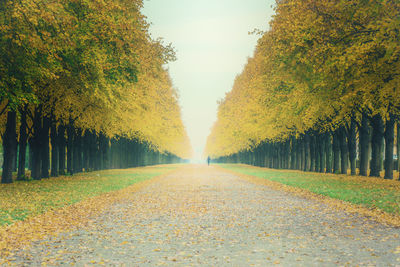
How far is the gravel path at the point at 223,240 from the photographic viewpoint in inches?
266

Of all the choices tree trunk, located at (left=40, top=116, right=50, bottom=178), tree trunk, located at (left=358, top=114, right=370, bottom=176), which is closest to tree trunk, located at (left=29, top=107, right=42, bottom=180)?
tree trunk, located at (left=40, top=116, right=50, bottom=178)

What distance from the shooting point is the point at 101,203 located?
592 inches

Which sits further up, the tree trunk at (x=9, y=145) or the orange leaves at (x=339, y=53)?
the orange leaves at (x=339, y=53)

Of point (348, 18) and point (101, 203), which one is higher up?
point (348, 18)

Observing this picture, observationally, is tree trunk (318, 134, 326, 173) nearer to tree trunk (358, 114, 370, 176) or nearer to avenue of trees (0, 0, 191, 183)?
tree trunk (358, 114, 370, 176)

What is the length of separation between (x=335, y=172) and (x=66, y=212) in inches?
1036

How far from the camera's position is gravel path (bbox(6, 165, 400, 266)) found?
677 centimetres

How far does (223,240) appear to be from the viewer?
8.36m

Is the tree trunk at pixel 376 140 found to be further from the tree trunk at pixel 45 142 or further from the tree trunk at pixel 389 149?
the tree trunk at pixel 45 142

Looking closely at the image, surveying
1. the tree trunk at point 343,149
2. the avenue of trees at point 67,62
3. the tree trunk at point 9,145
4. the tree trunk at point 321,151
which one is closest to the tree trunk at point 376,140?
the tree trunk at point 343,149

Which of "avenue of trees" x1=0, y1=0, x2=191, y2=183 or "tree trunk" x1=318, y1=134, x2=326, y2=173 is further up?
"avenue of trees" x1=0, y1=0, x2=191, y2=183

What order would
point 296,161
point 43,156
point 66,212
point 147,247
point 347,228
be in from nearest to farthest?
point 147,247 < point 347,228 < point 66,212 < point 43,156 < point 296,161

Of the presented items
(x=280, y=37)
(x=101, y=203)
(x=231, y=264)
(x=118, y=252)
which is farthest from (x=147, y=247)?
(x=280, y=37)

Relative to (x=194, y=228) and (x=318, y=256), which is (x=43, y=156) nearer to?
(x=194, y=228)
